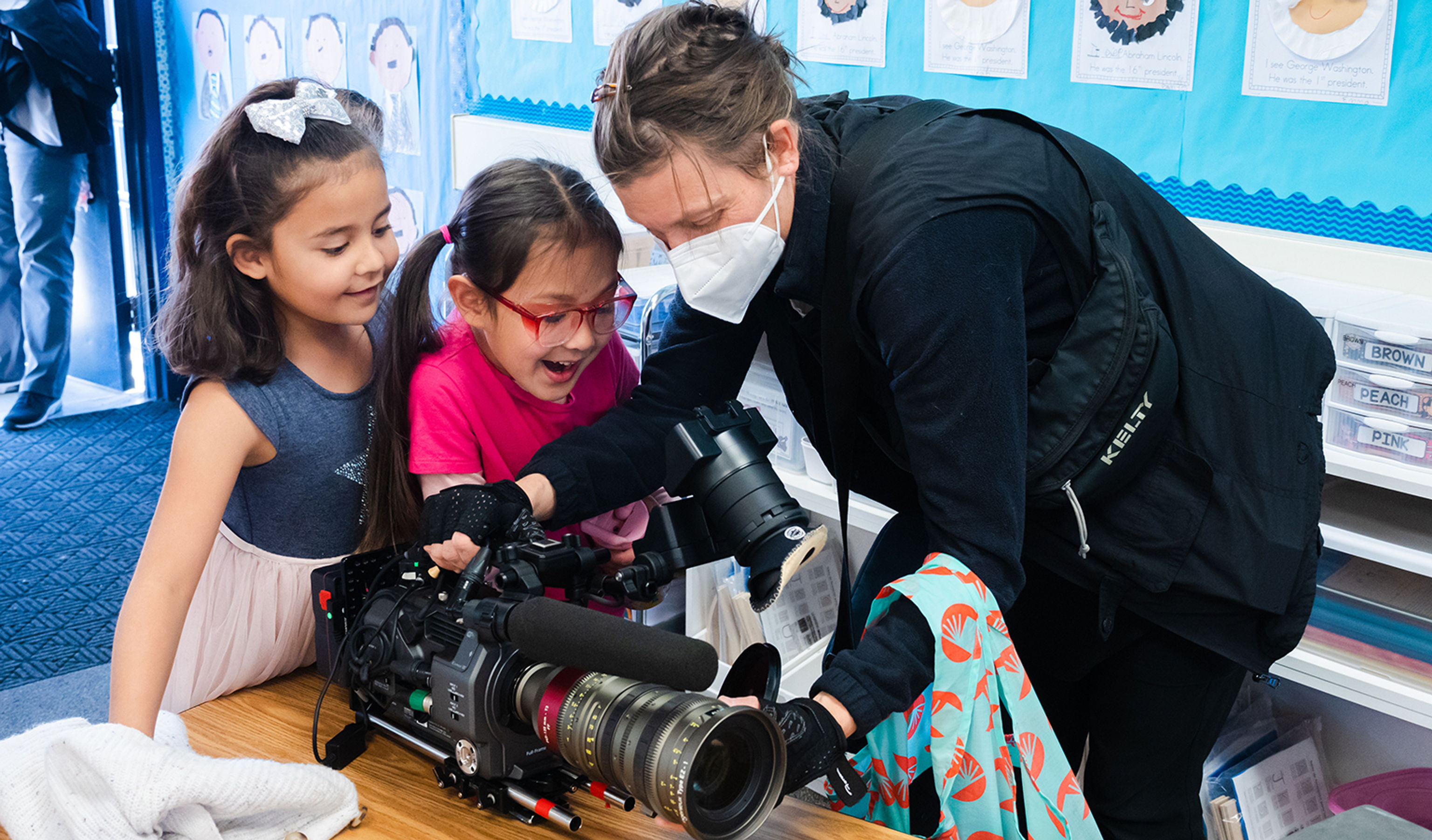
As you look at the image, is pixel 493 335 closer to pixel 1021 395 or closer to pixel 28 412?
pixel 1021 395

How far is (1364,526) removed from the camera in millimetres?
1499

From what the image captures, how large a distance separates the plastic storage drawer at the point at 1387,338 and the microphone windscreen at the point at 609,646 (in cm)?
105

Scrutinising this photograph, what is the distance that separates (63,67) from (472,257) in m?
3.54

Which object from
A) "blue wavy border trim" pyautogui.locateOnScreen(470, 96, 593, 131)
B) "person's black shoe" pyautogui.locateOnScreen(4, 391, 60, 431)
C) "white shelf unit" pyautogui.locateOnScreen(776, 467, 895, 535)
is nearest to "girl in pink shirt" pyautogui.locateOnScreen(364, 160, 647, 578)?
"white shelf unit" pyautogui.locateOnScreen(776, 467, 895, 535)

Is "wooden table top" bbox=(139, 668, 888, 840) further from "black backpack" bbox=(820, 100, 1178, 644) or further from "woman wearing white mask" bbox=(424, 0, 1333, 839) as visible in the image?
"black backpack" bbox=(820, 100, 1178, 644)

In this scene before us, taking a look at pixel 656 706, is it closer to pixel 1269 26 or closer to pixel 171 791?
pixel 171 791

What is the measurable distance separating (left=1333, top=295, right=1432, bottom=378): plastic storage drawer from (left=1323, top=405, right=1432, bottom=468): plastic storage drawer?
0.07 m

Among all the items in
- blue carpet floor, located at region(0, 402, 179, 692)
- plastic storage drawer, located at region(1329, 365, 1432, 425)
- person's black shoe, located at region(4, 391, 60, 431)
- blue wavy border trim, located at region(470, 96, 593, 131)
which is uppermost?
blue wavy border trim, located at region(470, 96, 593, 131)

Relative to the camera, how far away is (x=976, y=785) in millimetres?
955

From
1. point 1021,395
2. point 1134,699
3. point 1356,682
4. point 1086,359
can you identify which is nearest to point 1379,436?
point 1356,682

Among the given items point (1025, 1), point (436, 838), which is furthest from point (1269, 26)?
point (436, 838)

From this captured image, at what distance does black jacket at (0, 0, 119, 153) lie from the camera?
12.6ft

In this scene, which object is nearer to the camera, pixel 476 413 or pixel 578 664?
pixel 578 664

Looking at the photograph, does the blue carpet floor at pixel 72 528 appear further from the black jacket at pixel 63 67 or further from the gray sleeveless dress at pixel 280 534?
the gray sleeveless dress at pixel 280 534
